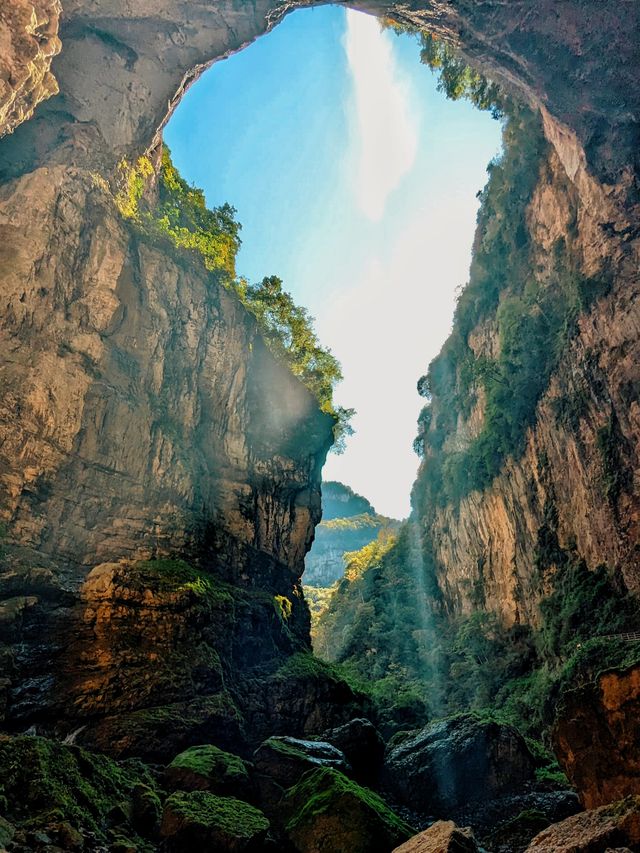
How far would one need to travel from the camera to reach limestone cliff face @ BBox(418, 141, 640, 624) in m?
17.0

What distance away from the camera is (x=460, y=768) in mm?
13969

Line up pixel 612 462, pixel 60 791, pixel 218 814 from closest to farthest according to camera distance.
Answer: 1. pixel 60 791
2. pixel 218 814
3. pixel 612 462

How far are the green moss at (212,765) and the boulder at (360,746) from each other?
5562 millimetres

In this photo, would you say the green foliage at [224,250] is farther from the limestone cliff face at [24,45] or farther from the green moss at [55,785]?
the green moss at [55,785]

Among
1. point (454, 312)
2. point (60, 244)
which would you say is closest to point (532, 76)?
point (454, 312)

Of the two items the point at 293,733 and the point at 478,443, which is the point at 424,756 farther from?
the point at 478,443

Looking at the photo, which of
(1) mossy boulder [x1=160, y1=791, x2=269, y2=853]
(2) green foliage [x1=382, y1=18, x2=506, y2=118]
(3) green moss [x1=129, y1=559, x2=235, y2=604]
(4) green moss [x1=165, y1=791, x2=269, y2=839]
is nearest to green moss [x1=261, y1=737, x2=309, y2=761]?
(4) green moss [x1=165, y1=791, x2=269, y2=839]

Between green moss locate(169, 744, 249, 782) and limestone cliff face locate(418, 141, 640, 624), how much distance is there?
48.0 ft

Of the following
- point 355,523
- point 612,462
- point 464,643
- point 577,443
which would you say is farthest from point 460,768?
point 355,523

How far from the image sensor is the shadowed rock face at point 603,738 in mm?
7250

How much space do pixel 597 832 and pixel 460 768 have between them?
10210 mm

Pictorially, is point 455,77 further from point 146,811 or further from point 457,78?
point 146,811

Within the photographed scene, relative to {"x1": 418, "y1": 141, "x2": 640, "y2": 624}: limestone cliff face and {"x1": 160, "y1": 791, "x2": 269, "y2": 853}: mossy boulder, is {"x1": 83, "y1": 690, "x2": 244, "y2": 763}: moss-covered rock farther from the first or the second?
{"x1": 418, "y1": 141, "x2": 640, "y2": 624}: limestone cliff face

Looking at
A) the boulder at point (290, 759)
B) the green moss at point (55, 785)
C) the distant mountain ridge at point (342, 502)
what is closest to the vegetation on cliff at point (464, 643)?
the boulder at point (290, 759)
